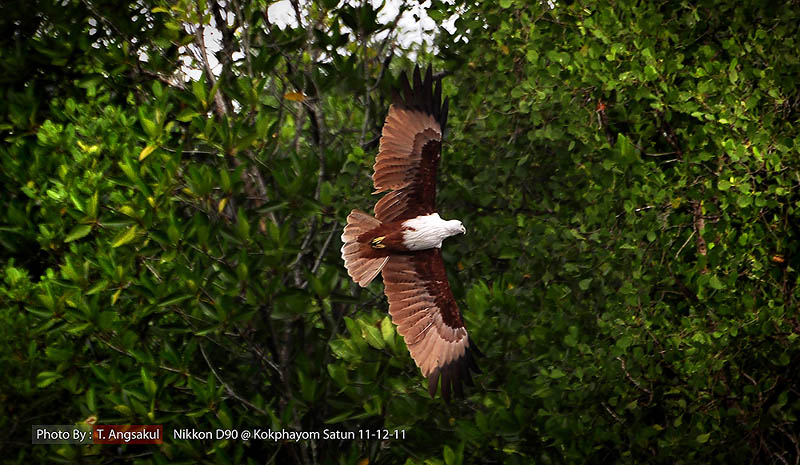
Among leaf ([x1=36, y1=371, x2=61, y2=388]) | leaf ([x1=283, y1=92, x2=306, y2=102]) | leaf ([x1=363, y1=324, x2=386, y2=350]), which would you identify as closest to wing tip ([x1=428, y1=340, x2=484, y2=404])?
leaf ([x1=363, y1=324, x2=386, y2=350])

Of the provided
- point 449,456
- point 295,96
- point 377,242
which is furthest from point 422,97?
point 449,456

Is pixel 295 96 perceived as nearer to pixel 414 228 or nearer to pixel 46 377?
pixel 414 228

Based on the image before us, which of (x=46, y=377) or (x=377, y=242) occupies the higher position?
(x=377, y=242)

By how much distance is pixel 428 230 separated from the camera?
4.81 metres

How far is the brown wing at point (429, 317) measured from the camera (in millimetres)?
4773

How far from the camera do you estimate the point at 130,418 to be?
4.86 meters

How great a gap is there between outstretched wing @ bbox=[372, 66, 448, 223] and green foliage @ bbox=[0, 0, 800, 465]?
308mm

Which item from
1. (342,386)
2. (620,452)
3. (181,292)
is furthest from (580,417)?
(181,292)

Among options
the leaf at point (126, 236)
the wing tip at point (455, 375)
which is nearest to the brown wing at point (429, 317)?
the wing tip at point (455, 375)

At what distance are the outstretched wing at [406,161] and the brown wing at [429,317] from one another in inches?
13.1

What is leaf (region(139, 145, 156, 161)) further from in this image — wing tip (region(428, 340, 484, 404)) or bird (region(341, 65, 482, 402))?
wing tip (region(428, 340, 484, 404))

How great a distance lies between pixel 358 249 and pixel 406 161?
0.57m

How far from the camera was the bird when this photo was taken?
15.8 feet

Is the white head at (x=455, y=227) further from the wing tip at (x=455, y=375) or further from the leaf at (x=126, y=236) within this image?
the leaf at (x=126, y=236)
